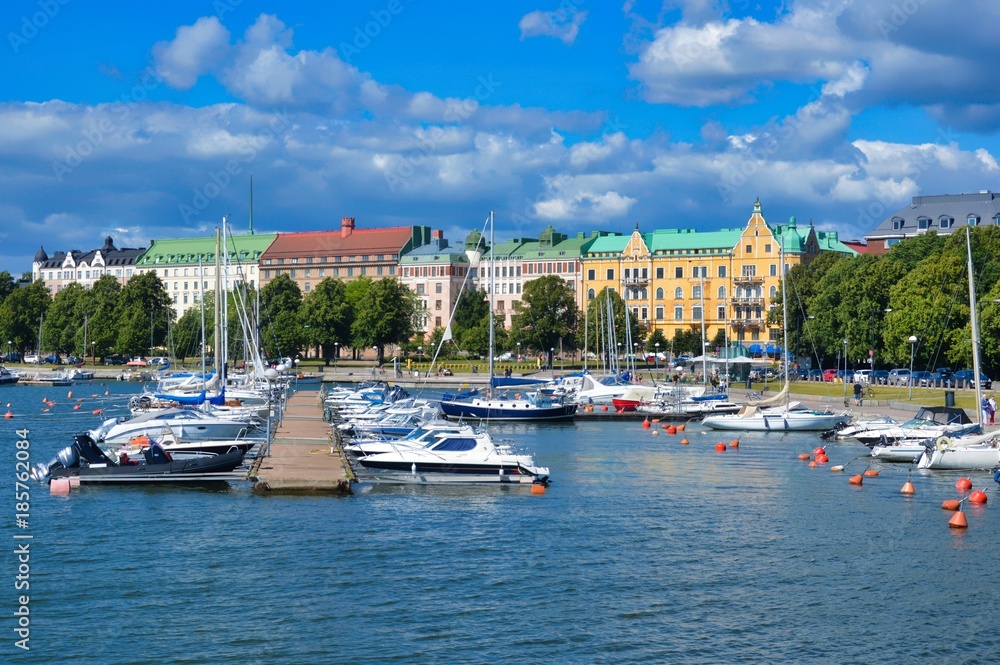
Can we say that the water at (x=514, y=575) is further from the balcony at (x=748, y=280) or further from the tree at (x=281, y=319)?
the balcony at (x=748, y=280)

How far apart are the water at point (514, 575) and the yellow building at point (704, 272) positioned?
121647 millimetres

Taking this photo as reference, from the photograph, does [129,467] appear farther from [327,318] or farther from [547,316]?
[327,318]

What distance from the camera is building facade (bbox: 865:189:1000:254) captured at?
174425 mm

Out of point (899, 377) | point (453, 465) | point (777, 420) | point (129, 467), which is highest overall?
point (899, 377)

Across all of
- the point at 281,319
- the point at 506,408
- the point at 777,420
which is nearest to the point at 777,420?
the point at 777,420

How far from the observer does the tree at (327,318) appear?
172 meters

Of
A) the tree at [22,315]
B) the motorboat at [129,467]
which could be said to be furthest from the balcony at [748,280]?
the motorboat at [129,467]

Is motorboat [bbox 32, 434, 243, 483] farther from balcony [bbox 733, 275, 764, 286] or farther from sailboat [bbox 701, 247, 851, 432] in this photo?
balcony [bbox 733, 275, 764, 286]

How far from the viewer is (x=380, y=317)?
562 feet

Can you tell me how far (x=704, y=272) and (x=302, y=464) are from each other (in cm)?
13432

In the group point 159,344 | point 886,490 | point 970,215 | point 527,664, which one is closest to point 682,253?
point 970,215

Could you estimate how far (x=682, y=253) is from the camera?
18362 centimetres

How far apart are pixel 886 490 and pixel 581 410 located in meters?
43.6

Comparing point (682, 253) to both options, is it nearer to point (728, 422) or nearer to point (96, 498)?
point (728, 422)
